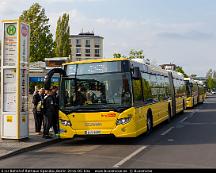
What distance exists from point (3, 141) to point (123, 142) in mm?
3927

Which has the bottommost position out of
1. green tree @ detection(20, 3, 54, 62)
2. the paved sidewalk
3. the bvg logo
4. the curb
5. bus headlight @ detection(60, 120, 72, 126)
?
the curb

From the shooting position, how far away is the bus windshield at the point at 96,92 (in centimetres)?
1254

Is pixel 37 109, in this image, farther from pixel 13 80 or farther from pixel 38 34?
pixel 38 34

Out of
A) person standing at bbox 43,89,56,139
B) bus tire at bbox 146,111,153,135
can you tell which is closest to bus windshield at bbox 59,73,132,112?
person standing at bbox 43,89,56,139

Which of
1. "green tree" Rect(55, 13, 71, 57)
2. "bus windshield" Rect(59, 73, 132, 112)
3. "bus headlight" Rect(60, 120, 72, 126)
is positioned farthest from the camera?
"green tree" Rect(55, 13, 71, 57)

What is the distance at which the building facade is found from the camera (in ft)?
522

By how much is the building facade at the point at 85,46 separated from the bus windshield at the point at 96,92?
14480 centimetres

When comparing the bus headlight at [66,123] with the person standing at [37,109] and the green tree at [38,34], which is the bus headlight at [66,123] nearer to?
the person standing at [37,109]

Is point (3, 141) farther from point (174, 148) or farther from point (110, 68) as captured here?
point (174, 148)

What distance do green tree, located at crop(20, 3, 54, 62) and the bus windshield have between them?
3426 centimetres

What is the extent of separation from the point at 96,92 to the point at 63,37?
60438 millimetres

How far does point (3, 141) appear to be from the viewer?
13.1 m

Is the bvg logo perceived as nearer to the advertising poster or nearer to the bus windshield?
the advertising poster
